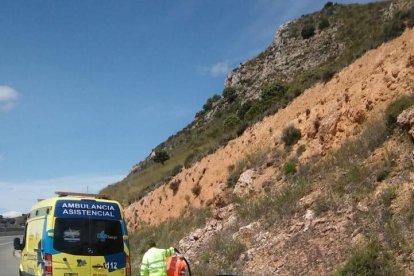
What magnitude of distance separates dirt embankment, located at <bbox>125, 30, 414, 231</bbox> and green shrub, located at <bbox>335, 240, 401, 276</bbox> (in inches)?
269

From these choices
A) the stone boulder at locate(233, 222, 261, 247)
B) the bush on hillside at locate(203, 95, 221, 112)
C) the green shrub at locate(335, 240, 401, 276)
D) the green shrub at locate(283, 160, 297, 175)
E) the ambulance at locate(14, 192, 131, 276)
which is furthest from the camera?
the bush on hillside at locate(203, 95, 221, 112)

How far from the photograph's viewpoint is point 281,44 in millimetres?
54938

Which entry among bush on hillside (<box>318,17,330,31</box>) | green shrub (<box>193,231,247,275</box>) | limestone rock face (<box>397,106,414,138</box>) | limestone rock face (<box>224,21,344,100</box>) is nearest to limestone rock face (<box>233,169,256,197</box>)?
green shrub (<box>193,231,247,275</box>)

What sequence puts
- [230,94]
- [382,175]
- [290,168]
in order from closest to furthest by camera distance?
1. [382,175]
2. [290,168]
3. [230,94]

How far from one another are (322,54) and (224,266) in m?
36.4

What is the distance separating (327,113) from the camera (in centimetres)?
1831

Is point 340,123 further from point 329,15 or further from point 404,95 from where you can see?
point 329,15

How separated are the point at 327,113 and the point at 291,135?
1.68 m

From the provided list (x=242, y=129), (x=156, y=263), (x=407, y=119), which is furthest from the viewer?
(x=242, y=129)

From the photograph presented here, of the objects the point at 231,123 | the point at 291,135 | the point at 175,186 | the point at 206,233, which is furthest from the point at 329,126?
the point at 231,123

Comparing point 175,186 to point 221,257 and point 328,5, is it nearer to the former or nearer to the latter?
point 221,257

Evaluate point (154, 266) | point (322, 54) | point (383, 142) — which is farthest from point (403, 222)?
point (322, 54)

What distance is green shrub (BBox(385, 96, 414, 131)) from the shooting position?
13594 millimetres

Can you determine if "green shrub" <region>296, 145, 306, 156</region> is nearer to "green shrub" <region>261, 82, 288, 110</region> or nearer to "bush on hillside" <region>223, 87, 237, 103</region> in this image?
"green shrub" <region>261, 82, 288, 110</region>
